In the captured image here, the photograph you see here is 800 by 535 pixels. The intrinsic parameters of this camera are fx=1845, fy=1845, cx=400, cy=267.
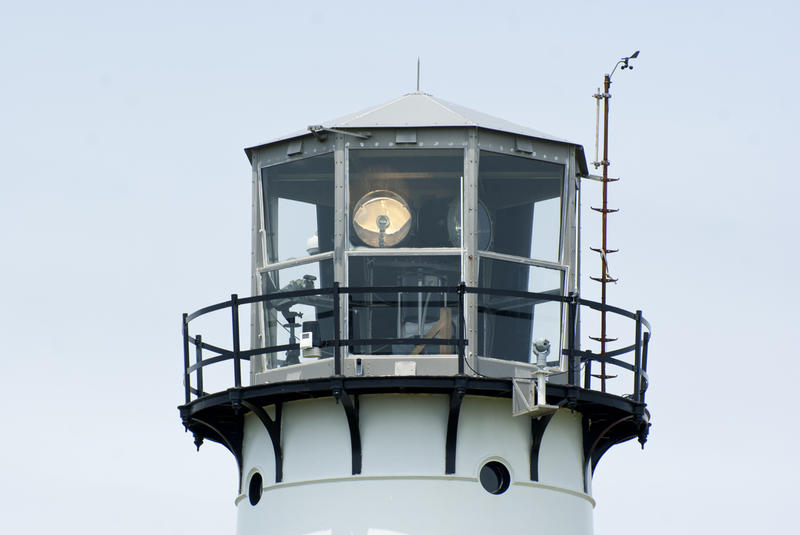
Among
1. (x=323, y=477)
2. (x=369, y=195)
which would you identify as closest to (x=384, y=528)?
(x=323, y=477)

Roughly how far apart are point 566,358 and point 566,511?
1861 mm

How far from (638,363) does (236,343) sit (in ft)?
16.1

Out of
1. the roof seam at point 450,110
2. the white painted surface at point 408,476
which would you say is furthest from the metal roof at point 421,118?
the white painted surface at point 408,476

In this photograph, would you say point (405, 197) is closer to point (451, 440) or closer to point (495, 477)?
point (451, 440)

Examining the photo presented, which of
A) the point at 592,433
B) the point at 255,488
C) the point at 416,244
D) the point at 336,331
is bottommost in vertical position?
the point at 255,488

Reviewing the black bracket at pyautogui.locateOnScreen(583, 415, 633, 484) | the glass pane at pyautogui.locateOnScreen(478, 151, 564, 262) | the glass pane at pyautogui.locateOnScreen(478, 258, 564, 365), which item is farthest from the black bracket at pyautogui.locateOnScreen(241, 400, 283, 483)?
the black bracket at pyautogui.locateOnScreen(583, 415, 633, 484)

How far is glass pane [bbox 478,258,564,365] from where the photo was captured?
22156mm

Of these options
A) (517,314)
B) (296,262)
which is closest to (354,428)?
(296,262)

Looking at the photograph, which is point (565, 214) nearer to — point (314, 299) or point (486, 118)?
point (486, 118)

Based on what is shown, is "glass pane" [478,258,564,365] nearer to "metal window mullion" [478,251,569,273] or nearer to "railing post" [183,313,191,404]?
"metal window mullion" [478,251,569,273]

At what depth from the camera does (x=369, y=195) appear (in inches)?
882

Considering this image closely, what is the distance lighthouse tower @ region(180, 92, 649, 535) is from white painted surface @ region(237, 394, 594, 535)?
0.08 feet

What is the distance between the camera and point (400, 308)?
2211 centimetres

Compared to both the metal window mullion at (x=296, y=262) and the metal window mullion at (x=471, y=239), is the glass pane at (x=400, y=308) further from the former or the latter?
the metal window mullion at (x=296, y=262)
